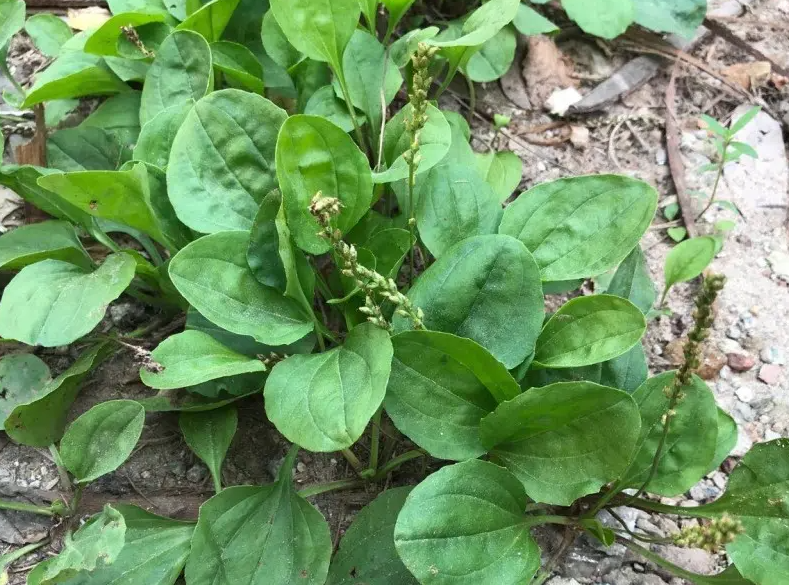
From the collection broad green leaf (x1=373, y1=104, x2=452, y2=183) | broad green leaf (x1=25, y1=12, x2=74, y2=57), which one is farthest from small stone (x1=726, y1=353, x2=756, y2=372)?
broad green leaf (x1=25, y1=12, x2=74, y2=57)

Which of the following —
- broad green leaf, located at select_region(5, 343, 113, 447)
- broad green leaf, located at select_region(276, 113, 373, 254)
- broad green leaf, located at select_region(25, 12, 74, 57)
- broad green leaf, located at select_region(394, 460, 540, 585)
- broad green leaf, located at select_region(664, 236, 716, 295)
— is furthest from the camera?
broad green leaf, located at select_region(25, 12, 74, 57)

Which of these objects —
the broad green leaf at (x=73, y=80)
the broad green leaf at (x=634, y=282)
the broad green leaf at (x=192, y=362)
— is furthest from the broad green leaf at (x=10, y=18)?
the broad green leaf at (x=634, y=282)

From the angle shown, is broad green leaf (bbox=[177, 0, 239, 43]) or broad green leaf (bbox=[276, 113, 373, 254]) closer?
broad green leaf (bbox=[276, 113, 373, 254])

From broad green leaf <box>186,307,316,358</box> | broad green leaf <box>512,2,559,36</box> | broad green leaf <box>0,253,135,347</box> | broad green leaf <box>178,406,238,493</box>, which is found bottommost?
broad green leaf <box>178,406,238,493</box>

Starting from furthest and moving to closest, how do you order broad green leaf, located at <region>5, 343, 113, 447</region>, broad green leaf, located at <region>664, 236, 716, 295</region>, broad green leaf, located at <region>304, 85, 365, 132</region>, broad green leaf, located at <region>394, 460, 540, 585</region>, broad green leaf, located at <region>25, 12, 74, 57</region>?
1. broad green leaf, located at <region>25, 12, 74, 57</region>
2. broad green leaf, located at <region>304, 85, 365, 132</region>
3. broad green leaf, located at <region>664, 236, 716, 295</region>
4. broad green leaf, located at <region>5, 343, 113, 447</region>
5. broad green leaf, located at <region>394, 460, 540, 585</region>

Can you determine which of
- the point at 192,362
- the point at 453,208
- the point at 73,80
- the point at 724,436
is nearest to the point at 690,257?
the point at 724,436

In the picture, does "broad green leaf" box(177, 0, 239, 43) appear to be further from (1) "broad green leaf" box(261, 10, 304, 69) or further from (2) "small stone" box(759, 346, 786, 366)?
(2) "small stone" box(759, 346, 786, 366)

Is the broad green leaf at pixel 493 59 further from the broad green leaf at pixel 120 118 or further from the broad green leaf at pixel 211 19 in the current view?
the broad green leaf at pixel 120 118
